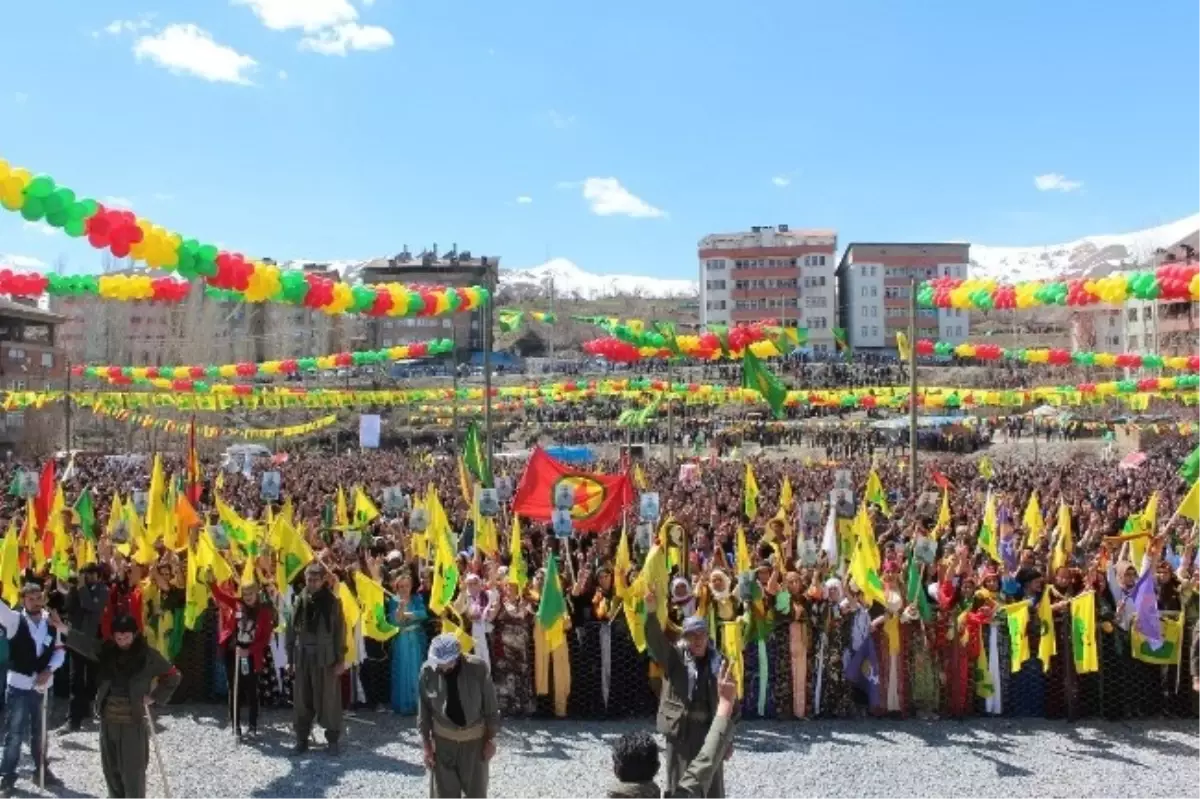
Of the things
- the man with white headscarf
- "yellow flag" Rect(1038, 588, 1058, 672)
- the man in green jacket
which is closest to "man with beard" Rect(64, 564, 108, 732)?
the man with white headscarf

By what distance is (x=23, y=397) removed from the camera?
33844 mm

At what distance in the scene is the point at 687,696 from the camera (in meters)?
5.69

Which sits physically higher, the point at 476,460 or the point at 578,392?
the point at 578,392

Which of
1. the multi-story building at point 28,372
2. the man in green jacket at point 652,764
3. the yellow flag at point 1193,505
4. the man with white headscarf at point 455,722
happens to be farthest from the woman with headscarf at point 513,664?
the multi-story building at point 28,372

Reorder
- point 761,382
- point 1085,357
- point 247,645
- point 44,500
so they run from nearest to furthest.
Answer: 1. point 247,645
2. point 44,500
3. point 761,382
4. point 1085,357

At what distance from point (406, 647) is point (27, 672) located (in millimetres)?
2922

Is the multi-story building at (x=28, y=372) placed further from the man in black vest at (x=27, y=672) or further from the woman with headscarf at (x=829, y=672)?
the woman with headscarf at (x=829, y=672)

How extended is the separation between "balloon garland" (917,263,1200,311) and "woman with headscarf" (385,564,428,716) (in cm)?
936

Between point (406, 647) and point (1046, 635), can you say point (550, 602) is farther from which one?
point (1046, 635)

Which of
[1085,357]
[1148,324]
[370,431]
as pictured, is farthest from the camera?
[1148,324]

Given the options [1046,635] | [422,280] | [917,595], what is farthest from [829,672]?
[422,280]

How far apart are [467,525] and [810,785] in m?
7.92

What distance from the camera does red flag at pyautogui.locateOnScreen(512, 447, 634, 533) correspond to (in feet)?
44.7

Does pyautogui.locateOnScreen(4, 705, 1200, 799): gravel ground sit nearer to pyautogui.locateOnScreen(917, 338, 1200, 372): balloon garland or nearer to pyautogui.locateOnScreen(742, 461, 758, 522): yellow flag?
pyautogui.locateOnScreen(742, 461, 758, 522): yellow flag
